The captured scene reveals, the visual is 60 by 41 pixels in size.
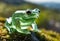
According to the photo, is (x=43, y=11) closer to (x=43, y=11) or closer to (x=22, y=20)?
(x=43, y=11)

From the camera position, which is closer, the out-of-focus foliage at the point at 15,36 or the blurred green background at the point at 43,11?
the out-of-focus foliage at the point at 15,36

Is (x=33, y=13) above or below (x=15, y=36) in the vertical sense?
above

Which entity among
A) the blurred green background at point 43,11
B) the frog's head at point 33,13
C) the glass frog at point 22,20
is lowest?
the blurred green background at point 43,11

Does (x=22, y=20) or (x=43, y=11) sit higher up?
(x=22, y=20)

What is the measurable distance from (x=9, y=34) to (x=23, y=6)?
1452 mm

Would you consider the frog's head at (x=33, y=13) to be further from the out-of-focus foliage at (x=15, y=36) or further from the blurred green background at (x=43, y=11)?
the blurred green background at (x=43, y=11)

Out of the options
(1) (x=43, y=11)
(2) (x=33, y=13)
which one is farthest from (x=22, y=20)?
(1) (x=43, y=11)

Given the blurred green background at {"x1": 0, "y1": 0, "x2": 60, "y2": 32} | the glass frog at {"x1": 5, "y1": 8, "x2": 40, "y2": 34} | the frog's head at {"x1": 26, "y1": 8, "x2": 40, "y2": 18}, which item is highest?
the frog's head at {"x1": 26, "y1": 8, "x2": 40, "y2": 18}

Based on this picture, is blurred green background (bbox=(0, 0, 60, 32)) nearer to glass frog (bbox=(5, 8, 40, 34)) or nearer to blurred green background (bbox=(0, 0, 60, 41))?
blurred green background (bbox=(0, 0, 60, 41))

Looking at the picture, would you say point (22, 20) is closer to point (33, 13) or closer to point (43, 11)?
point (33, 13)

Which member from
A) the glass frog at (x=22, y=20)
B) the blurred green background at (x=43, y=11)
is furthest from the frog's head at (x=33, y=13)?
the blurred green background at (x=43, y=11)

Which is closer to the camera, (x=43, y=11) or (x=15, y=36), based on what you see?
(x=15, y=36)

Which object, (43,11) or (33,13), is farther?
(43,11)

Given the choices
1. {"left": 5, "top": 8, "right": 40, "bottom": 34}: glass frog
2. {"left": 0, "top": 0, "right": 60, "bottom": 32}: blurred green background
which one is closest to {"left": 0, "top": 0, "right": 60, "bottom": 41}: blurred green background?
{"left": 0, "top": 0, "right": 60, "bottom": 32}: blurred green background
